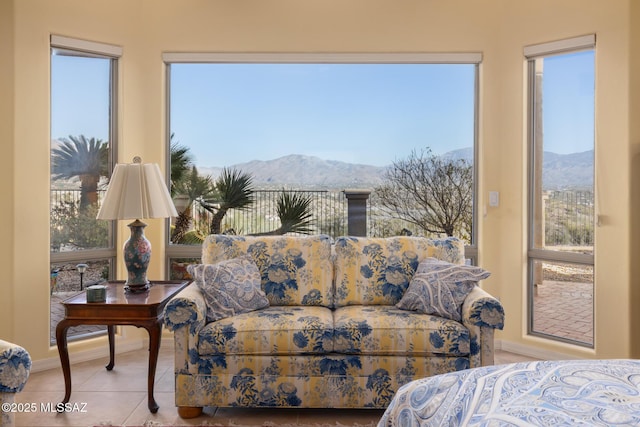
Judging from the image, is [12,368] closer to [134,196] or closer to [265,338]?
[265,338]

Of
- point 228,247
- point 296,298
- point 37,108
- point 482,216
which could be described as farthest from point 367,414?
point 37,108

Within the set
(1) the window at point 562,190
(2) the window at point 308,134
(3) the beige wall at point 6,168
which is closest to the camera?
(3) the beige wall at point 6,168

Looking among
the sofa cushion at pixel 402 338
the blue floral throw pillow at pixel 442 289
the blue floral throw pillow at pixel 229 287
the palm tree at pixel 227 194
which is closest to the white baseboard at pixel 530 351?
the blue floral throw pillow at pixel 442 289

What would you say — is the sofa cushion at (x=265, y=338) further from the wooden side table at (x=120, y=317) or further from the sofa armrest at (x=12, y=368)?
the sofa armrest at (x=12, y=368)

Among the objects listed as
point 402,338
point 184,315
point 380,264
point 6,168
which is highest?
point 6,168

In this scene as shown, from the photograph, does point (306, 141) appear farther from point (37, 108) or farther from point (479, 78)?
point (37, 108)

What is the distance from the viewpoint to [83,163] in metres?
4.26

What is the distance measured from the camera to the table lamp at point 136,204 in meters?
3.35

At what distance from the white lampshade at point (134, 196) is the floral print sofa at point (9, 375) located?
131 centimetres

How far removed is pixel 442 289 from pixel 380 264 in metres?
0.51

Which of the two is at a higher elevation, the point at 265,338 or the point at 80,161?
the point at 80,161

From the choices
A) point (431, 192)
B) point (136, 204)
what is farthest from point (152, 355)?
point (431, 192)

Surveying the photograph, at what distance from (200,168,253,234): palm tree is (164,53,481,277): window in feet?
0.06

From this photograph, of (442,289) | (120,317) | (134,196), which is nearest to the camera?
(120,317)
